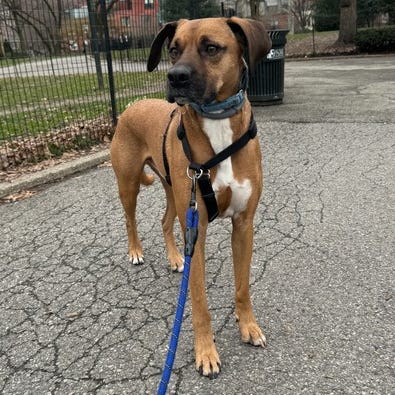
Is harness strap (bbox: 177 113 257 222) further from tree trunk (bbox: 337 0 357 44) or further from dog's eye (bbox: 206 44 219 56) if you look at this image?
tree trunk (bbox: 337 0 357 44)

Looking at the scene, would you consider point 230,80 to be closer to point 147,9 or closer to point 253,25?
point 253,25

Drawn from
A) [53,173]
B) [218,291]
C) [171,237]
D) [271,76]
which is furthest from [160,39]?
[271,76]

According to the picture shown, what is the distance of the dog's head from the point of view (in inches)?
84.3

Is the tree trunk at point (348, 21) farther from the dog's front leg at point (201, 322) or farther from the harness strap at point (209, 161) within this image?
the dog's front leg at point (201, 322)

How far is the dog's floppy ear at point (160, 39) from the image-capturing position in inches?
102

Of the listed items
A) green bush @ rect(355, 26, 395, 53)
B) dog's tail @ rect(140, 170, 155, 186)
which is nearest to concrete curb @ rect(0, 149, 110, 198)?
dog's tail @ rect(140, 170, 155, 186)

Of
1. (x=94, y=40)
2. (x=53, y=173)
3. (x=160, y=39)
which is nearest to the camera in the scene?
(x=160, y=39)

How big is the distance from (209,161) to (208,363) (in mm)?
1096

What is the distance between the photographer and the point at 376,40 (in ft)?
64.3

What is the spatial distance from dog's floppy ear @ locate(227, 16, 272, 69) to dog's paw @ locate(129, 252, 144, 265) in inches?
76.2

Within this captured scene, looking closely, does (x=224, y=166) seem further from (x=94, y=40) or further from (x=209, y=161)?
(x=94, y=40)

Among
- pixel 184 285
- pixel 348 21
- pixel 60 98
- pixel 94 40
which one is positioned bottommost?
pixel 184 285

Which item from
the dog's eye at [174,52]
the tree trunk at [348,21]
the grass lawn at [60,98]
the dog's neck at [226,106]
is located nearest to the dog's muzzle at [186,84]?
the dog's neck at [226,106]

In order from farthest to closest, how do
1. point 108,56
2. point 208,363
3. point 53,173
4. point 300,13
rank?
1. point 300,13
2. point 108,56
3. point 53,173
4. point 208,363
